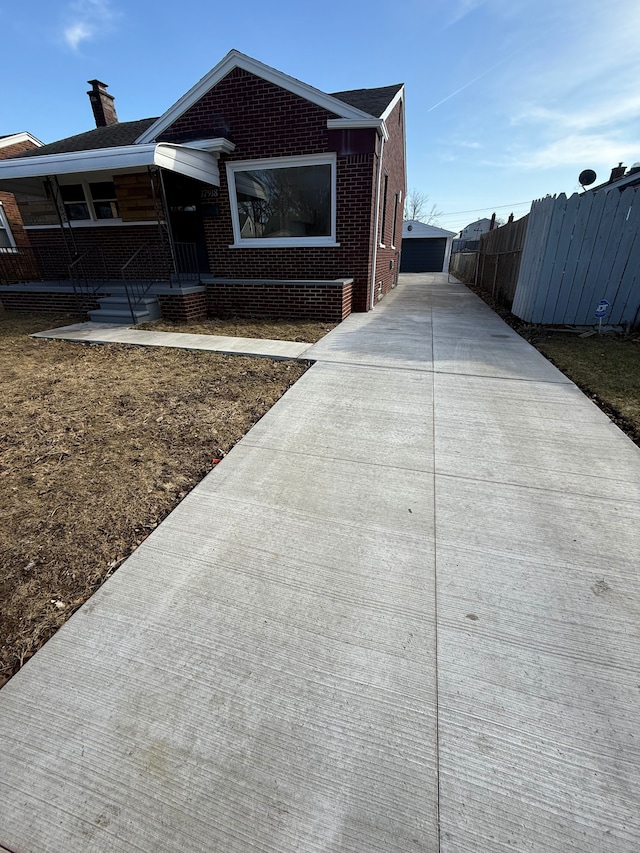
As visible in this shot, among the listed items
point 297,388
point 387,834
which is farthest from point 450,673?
point 297,388

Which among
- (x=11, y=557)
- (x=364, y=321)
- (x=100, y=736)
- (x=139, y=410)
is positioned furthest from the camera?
(x=364, y=321)

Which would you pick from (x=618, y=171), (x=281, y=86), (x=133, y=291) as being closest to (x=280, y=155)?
(x=281, y=86)

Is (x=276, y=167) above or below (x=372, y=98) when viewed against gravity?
below

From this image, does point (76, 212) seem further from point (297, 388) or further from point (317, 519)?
point (317, 519)

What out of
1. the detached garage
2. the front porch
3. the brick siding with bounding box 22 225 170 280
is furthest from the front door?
the detached garage

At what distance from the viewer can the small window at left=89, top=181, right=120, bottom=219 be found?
10.0 metres

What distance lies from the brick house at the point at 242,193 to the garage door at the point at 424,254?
62.8 ft

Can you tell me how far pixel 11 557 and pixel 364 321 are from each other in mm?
7146

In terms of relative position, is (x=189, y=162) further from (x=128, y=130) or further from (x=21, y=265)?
(x=21, y=265)

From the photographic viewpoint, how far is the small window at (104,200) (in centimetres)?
1003

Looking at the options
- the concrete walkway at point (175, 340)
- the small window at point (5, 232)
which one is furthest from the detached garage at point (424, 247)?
the concrete walkway at point (175, 340)

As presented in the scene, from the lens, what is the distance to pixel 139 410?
396 cm

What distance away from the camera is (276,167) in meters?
8.45

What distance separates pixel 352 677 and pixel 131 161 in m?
8.44
